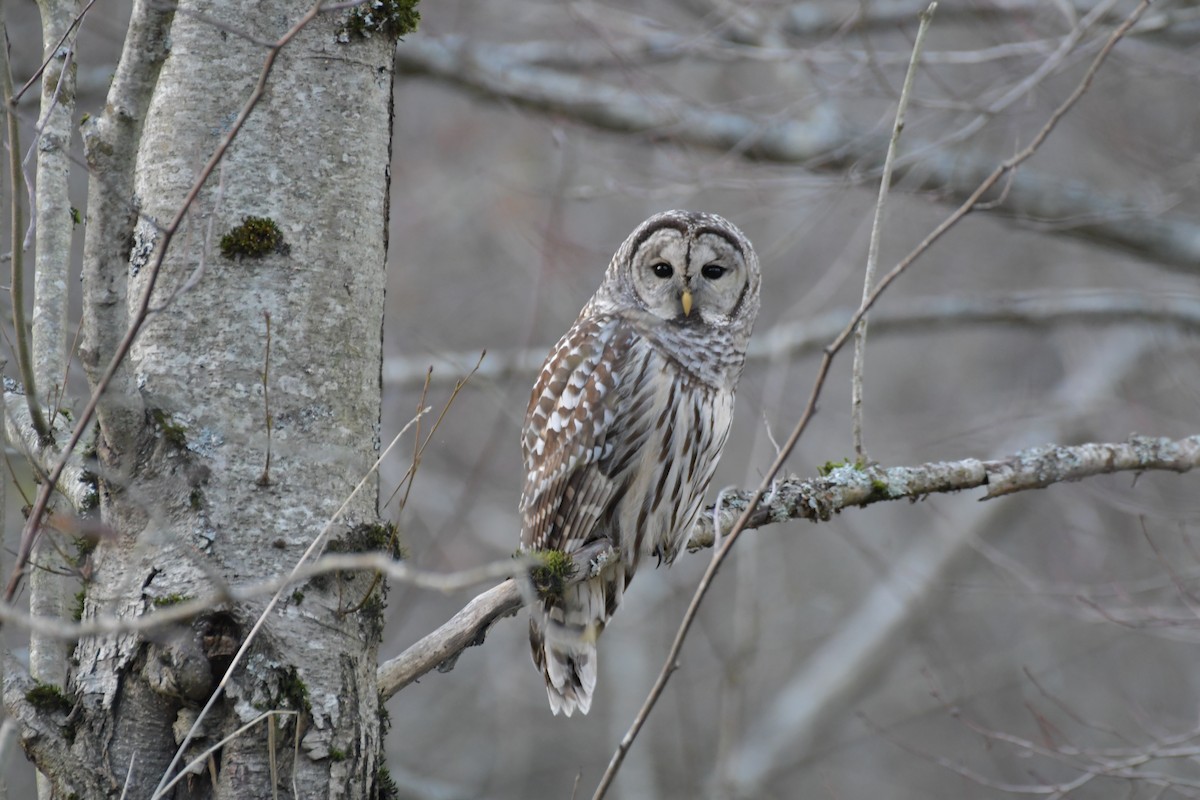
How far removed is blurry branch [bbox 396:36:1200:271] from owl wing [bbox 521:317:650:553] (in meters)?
2.64

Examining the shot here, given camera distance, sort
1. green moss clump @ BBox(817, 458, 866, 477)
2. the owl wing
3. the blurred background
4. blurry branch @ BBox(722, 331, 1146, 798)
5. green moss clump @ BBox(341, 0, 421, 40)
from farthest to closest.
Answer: blurry branch @ BBox(722, 331, 1146, 798) → the blurred background → the owl wing → green moss clump @ BBox(817, 458, 866, 477) → green moss clump @ BBox(341, 0, 421, 40)

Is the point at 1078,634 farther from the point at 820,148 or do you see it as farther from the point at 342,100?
the point at 342,100

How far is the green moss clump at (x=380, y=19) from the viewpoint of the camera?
8.30 feet

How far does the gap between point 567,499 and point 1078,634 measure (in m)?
8.44

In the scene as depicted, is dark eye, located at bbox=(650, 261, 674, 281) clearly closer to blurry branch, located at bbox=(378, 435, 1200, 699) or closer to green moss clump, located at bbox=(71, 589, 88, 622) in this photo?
blurry branch, located at bbox=(378, 435, 1200, 699)

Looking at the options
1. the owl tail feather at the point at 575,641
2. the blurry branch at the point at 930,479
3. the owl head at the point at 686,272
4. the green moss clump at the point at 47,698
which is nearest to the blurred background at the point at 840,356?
the owl tail feather at the point at 575,641

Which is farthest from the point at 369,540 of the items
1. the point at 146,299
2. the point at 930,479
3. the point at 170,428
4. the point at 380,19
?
the point at 930,479

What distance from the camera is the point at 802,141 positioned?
20.7 feet

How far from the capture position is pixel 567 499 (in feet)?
12.6

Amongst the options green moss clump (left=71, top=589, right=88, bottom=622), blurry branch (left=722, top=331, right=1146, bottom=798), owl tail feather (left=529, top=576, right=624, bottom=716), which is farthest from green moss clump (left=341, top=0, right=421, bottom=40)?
blurry branch (left=722, top=331, right=1146, bottom=798)

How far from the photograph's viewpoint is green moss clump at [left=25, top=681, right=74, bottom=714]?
2.15 m

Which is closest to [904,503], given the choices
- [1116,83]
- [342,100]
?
[1116,83]

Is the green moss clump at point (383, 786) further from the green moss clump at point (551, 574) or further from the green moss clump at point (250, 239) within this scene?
the green moss clump at point (250, 239)

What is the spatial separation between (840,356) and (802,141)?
418cm
